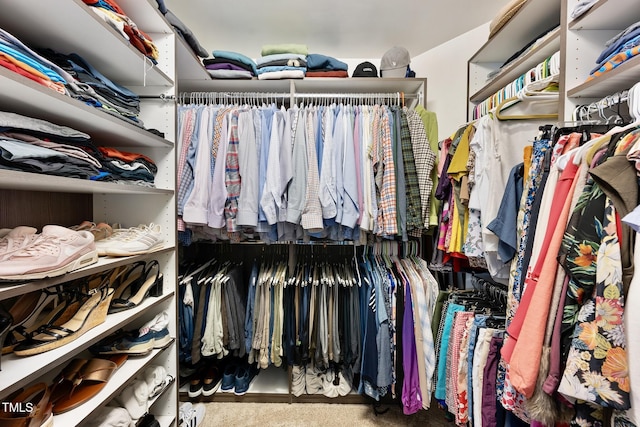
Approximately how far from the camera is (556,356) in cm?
64

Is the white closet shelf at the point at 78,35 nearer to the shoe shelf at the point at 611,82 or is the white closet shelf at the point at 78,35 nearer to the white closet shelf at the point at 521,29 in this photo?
the shoe shelf at the point at 611,82

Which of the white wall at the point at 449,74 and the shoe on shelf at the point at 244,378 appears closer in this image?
the shoe on shelf at the point at 244,378

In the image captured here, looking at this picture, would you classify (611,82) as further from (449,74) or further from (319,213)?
(449,74)

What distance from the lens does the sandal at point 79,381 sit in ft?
2.71

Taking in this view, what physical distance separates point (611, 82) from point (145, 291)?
1.79 meters

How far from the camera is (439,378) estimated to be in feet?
4.21

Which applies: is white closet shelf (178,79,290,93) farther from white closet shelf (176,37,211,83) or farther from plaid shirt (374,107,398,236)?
plaid shirt (374,107,398,236)

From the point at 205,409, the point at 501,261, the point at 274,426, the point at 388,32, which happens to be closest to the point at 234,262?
the point at 205,409

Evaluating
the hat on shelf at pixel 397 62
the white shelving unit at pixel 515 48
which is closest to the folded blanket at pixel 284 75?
the hat on shelf at pixel 397 62

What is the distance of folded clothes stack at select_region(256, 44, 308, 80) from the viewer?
160 centimetres

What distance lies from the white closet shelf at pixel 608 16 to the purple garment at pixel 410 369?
50.2 inches

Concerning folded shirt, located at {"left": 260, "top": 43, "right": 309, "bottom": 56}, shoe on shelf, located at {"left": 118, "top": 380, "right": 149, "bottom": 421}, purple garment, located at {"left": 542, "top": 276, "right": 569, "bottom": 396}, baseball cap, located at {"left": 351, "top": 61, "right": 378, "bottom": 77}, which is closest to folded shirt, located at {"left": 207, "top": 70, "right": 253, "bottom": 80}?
folded shirt, located at {"left": 260, "top": 43, "right": 309, "bottom": 56}

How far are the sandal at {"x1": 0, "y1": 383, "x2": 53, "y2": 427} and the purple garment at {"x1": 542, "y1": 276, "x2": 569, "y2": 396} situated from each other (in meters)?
1.33

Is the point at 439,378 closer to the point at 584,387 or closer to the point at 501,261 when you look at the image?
the point at 501,261
